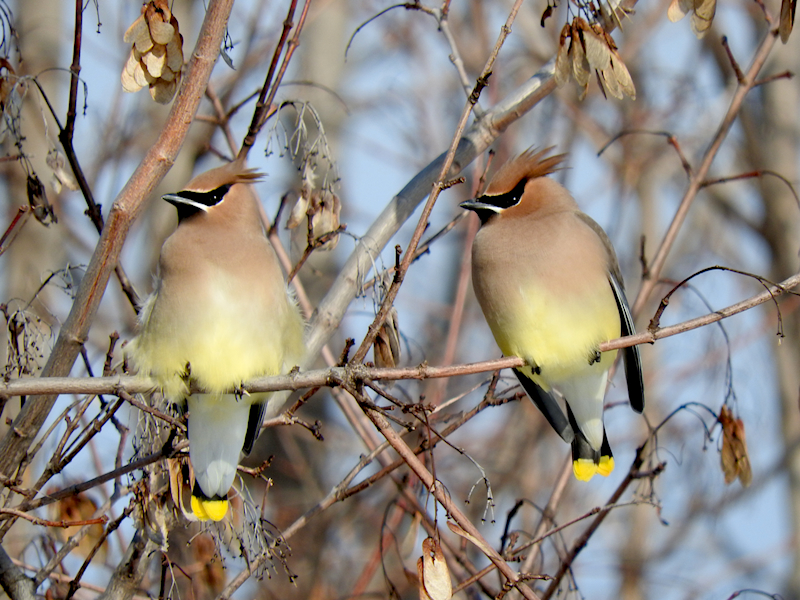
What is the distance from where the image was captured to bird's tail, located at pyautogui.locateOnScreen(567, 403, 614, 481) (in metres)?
3.71

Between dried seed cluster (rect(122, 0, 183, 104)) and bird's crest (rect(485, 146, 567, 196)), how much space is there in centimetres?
161

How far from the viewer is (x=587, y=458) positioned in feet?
12.2

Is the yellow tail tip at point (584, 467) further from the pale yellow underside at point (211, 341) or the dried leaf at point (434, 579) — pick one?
the dried leaf at point (434, 579)

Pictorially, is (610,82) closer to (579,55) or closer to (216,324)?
(579,55)

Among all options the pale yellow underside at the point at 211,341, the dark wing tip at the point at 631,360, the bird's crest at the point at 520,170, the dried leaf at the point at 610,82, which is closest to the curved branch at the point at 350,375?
the pale yellow underside at the point at 211,341

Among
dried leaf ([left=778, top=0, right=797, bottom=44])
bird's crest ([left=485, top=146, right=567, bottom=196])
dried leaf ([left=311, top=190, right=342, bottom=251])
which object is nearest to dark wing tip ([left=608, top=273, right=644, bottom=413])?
bird's crest ([left=485, top=146, right=567, bottom=196])

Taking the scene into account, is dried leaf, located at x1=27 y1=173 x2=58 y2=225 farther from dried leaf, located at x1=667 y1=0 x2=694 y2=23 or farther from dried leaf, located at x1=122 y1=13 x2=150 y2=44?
dried leaf, located at x1=667 y1=0 x2=694 y2=23

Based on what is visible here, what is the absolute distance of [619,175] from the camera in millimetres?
7836

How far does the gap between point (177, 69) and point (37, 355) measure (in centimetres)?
104

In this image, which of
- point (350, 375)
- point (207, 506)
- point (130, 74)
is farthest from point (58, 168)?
point (350, 375)

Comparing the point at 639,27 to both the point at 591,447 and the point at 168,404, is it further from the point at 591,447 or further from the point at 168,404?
the point at 168,404

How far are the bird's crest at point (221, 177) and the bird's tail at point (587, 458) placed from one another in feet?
5.40

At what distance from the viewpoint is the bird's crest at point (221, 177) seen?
3330 millimetres

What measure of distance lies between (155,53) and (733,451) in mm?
2280
